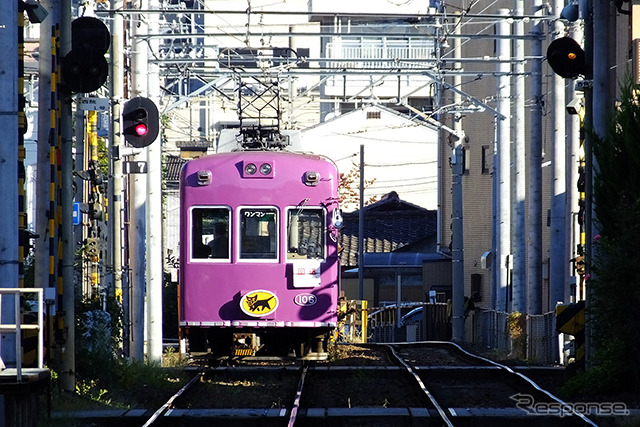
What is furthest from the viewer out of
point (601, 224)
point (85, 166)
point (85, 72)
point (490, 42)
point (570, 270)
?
point (490, 42)

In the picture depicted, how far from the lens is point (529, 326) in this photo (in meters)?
21.7

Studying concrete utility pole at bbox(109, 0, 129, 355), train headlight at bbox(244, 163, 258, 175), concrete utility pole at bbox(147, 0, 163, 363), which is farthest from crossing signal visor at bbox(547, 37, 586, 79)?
concrete utility pole at bbox(147, 0, 163, 363)

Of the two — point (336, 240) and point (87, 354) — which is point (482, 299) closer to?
point (336, 240)

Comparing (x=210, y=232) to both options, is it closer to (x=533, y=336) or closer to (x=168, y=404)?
(x=168, y=404)

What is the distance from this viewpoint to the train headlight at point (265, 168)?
17.0 m

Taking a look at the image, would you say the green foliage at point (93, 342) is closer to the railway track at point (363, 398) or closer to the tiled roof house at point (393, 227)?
the railway track at point (363, 398)

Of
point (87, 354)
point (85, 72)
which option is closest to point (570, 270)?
point (87, 354)

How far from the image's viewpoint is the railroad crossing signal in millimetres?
12492

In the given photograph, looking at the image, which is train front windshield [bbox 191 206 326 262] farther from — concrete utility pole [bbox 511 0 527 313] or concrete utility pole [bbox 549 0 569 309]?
concrete utility pole [bbox 511 0 527 313]

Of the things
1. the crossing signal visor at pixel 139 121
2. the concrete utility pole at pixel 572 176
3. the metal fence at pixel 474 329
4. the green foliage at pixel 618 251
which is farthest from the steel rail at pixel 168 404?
the concrete utility pole at pixel 572 176

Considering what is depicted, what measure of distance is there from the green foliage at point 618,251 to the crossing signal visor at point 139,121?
5608 mm

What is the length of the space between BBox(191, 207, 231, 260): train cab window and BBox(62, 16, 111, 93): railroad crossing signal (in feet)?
14.8

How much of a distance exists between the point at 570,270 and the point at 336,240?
17.2 ft

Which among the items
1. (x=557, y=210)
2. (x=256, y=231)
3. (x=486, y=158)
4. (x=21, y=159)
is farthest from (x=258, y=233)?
(x=486, y=158)
